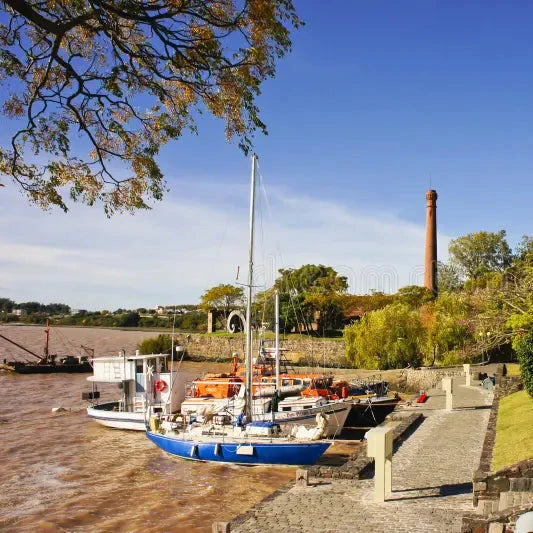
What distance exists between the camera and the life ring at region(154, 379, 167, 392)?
3206cm

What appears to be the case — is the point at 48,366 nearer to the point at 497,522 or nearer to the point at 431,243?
the point at 431,243

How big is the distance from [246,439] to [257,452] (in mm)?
662

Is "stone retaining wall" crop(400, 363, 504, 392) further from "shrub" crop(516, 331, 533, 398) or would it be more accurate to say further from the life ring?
"shrub" crop(516, 331, 533, 398)

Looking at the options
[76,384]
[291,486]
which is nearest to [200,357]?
[76,384]

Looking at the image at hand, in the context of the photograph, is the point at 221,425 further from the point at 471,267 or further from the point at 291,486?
the point at 471,267

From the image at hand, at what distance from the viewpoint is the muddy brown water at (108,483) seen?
57.3 feet

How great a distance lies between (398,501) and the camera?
13359mm

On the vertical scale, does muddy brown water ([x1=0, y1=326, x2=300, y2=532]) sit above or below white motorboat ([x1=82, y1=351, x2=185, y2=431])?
below

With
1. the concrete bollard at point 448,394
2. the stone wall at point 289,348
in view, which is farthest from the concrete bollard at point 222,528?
the stone wall at point 289,348

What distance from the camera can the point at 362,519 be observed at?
1223 centimetres

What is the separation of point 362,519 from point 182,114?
829cm

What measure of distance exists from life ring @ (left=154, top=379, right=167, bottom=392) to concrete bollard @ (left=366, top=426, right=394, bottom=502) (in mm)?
19760

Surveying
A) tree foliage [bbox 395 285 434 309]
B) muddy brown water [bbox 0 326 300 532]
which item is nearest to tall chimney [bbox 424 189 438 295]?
tree foliage [bbox 395 285 434 309]

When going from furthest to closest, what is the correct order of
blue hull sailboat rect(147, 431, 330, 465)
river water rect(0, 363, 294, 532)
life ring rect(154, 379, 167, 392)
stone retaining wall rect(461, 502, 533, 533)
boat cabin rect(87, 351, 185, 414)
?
life ring rect(154, 379, 167, 392) → boat cabin rect(87, 351, 185, 414) → blue hull sailboat rect(147, 431, 330, 465) → river water rect(0, 363, 294, 532) → stone retaining wall rect(461, 502, 533, 533)
